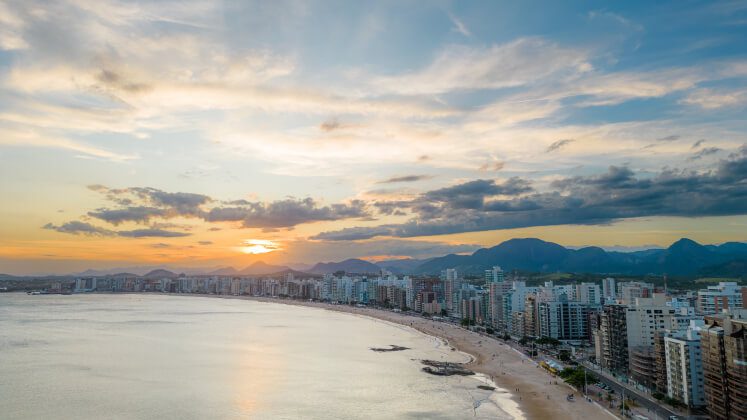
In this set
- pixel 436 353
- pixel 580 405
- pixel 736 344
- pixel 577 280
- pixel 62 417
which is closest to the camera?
pixel 736 344

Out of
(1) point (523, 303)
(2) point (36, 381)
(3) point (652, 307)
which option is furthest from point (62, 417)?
(1) point (523, 303)

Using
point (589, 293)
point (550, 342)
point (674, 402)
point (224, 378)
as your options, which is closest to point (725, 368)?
point (674, 402)

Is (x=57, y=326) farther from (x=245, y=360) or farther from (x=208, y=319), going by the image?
(x=245, y=360)

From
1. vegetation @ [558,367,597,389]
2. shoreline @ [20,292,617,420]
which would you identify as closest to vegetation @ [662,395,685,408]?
shoreline @ [20,292,617,420]

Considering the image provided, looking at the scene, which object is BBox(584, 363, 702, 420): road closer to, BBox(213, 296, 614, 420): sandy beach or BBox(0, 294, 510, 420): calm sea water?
BBox(213, 296, 614, 420): sandy beach

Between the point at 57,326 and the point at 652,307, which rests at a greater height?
the point at 652,307

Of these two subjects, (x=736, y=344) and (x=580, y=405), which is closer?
(x=736, y=344)

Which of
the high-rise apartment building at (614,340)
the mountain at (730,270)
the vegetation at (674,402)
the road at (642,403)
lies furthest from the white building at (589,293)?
the mountain at (730,270)
